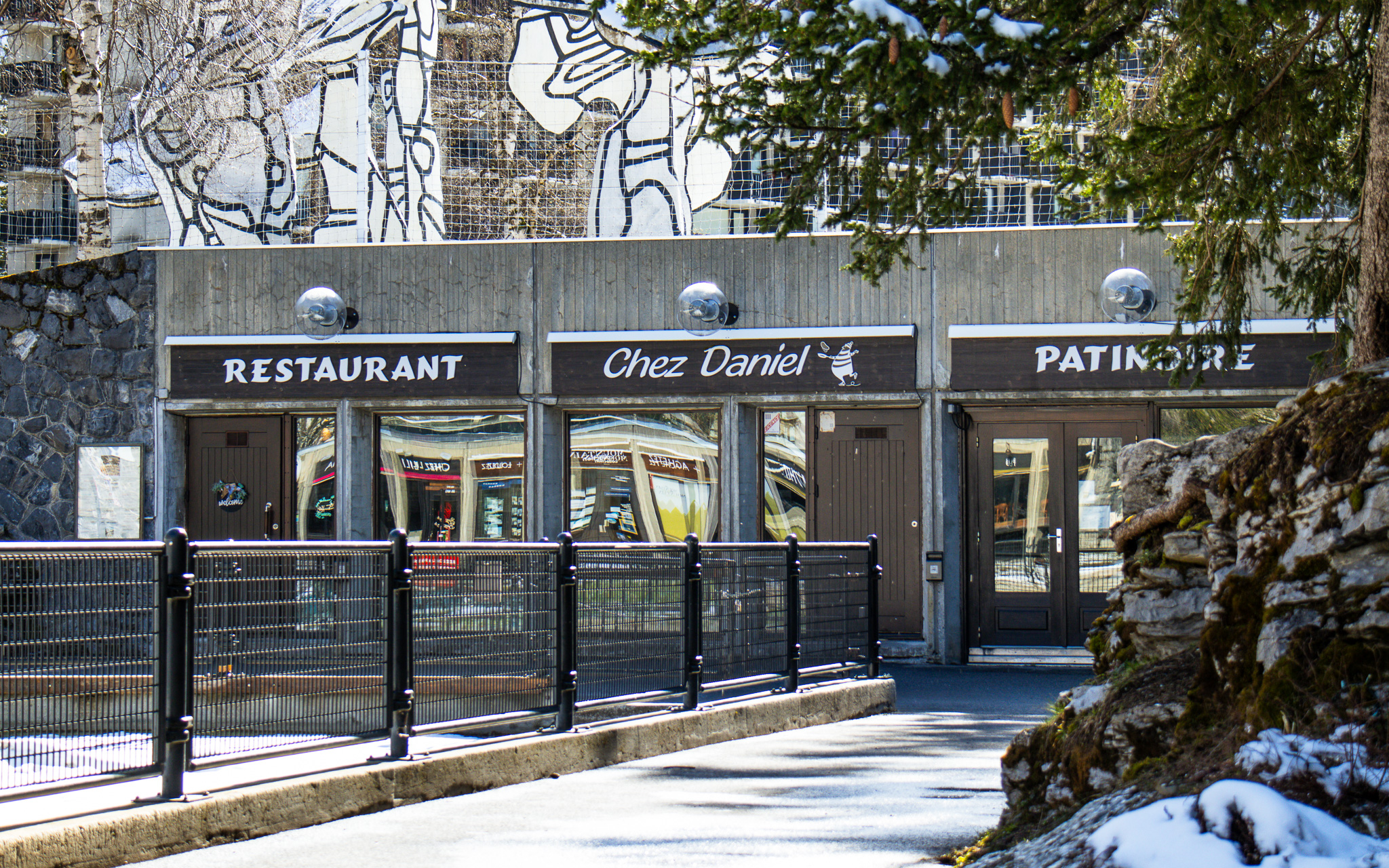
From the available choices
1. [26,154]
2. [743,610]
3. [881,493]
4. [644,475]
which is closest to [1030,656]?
[881,493]

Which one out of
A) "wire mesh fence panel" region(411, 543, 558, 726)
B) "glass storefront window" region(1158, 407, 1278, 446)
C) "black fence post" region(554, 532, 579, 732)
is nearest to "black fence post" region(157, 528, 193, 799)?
"wire mesh fence panel" region(411, 543, 558, 726)

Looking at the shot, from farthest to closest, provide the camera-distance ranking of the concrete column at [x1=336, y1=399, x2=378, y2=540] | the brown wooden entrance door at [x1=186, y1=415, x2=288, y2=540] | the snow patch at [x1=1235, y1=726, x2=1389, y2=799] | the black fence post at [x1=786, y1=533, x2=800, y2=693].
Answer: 1. the brown wooden entrance door at [x1=186, y1=415, x2=288, y2=540]
2. the concrete column at [x1=336, y1=399, x2=378, y2=540]
3. the black fence post at [x1=786, y1=533, x2=800, y2=693]
4. the snow patch at [x1=1235, y1=726, x2=1389, y2=799]

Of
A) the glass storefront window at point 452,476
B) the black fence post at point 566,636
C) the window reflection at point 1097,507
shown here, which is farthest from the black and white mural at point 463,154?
A: the black fence post at point 566,636

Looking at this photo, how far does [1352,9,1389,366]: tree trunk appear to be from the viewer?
6242mm

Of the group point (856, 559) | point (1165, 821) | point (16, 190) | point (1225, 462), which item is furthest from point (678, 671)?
point (16, 190)

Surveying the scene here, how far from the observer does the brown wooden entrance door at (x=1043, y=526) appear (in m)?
15.5

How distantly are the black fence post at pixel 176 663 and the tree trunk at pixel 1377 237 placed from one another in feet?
17.5

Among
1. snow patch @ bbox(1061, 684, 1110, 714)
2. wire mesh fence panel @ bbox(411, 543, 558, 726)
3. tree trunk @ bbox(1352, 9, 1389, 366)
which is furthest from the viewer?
wire mesh fence panel @ bbox(411, 543, 558, 726)

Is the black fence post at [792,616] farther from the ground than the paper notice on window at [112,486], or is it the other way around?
the paper notice on window at [112,486]

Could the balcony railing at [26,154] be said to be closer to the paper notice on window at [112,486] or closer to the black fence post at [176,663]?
the paper notice on window at [112,486]

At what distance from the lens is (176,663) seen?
6180 millimetres

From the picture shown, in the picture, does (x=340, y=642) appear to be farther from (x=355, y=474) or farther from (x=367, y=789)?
(x=355, y=474)

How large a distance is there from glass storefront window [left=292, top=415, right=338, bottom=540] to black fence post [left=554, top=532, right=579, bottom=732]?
29.5ft

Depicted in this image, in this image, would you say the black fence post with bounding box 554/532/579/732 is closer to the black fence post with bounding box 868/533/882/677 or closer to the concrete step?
the black fence post with bounding box 868/533/882/677
